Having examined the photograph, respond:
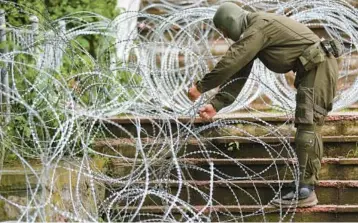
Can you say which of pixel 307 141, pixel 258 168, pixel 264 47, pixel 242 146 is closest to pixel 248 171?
pixel 258 168

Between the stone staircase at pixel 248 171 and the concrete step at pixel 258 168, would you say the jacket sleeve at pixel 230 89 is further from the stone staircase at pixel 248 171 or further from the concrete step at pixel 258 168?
the concrete step at pixel 258 168

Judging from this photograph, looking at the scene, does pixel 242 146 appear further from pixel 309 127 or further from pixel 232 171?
pixel 309 127

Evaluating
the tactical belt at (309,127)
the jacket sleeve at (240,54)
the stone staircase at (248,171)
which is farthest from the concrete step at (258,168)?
the jacket sleeve at (240,54)

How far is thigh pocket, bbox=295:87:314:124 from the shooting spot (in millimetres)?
6723

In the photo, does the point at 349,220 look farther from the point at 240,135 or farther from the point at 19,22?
the point at 19,22

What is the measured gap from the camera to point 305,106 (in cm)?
673

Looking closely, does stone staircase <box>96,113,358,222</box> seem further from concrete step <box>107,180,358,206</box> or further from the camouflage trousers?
the camouflage trousers

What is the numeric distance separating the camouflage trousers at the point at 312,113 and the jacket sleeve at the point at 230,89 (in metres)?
0.51

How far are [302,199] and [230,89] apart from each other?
3.61 feet

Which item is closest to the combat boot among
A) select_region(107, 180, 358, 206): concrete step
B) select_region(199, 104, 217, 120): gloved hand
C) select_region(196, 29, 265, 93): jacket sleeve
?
select_region(107, 180, 358, 206): concrete step

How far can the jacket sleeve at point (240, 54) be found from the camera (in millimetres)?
6602

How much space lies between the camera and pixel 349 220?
6.88 m

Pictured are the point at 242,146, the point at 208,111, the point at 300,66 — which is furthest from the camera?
the point at 242,146

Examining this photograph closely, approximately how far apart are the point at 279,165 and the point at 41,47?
2.48 metres
